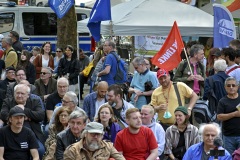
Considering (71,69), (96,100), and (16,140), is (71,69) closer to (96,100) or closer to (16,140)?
(96,100)

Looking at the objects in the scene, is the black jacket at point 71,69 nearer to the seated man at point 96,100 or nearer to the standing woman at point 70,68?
the standing woman at point 70,68

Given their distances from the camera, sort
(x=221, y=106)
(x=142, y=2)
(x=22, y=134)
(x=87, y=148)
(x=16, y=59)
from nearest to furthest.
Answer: (x=87, y=148), (x=22, y=134), (x=221, y=106), (x=16, y=59), (x=142, y=2)

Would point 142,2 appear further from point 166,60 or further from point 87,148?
point 87,148

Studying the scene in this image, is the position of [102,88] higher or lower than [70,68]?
lower

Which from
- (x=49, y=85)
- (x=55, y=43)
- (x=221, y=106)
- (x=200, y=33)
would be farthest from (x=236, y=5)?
(x=55, y=43)

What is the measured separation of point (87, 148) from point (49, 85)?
5.71m

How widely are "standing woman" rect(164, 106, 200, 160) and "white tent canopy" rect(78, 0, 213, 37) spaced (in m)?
6.86

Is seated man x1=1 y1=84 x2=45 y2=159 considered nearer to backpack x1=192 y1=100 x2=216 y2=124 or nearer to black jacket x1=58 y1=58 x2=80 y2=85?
backpack x1=192 y1=100 x2=216 y2=124

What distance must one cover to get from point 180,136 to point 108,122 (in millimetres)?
1086

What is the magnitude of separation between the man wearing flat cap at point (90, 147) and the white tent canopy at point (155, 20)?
28.9 ft

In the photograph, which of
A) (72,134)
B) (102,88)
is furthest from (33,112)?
(72,134)

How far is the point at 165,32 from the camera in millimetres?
18125

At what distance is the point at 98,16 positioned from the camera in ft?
57.3

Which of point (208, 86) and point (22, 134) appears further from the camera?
point (208, 86)
